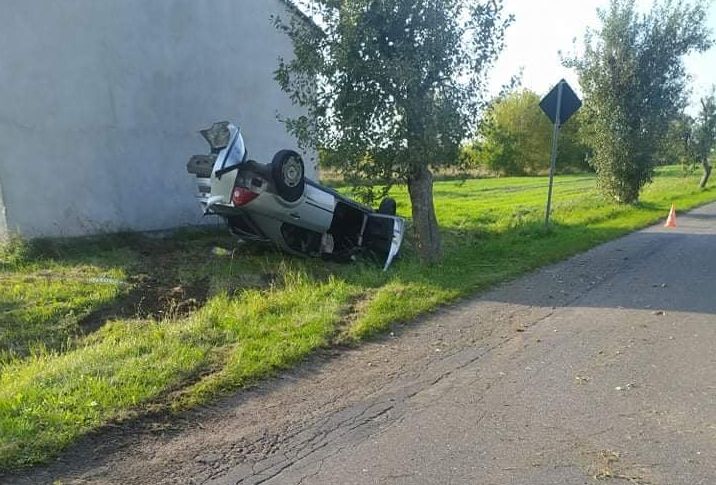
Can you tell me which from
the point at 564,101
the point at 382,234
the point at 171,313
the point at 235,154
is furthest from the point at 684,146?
the point at 171,313

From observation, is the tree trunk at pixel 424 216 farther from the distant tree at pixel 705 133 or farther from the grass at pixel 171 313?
the distant tree at pixel 705 133

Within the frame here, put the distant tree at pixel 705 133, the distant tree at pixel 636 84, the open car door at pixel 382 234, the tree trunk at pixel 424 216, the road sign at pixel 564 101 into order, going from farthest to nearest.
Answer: the distant tree at pixel 705 133, the distant tree at pixel 636 84, the road sign at pixel 564 101, the open car door at pixel 382 234, the tree trunk at pixel 424 216

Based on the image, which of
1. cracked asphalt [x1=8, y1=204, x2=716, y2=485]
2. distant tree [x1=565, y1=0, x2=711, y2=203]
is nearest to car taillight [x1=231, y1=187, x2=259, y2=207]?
cracked asphalt [x1=8, y1=204, x2=716, y2=485]

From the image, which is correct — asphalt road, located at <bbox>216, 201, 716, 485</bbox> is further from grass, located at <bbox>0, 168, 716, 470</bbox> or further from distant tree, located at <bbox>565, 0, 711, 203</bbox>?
distant tree, located at <bbox>565, 0, 711, 203</bbox>

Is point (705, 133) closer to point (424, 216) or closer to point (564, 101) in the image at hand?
point (564, 101)

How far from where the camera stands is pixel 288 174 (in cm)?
890

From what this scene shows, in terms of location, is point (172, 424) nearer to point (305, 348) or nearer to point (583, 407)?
point (305, 348)

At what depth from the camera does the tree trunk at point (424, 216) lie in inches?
376

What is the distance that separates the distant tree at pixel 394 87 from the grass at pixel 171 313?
5.15 feet

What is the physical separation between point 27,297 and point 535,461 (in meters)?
6.25

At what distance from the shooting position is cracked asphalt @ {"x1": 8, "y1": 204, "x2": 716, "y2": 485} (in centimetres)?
350

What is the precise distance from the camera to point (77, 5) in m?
10.5

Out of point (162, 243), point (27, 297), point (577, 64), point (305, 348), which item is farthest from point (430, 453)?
point (577, 64)

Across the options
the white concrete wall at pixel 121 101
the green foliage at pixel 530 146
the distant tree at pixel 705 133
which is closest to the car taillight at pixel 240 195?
the white concrete wall at pixel 121 101
